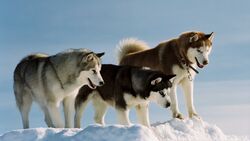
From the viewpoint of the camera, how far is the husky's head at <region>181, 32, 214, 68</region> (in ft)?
52.4

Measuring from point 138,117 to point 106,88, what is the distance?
1280 mm

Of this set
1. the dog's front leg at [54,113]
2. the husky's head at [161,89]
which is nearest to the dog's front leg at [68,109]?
the dog's front leg at [54,113]

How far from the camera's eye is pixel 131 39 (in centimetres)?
1969

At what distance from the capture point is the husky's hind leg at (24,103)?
1527cm

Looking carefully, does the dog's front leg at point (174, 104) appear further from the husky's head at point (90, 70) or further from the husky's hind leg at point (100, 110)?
the husky's head at point (90, 70)

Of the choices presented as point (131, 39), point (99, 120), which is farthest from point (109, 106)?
point (131, 39)

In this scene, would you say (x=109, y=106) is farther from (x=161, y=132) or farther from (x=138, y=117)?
(x=161, y=132)

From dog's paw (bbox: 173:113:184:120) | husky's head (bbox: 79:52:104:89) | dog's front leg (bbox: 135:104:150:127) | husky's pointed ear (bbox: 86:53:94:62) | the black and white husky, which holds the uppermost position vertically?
husky's pointed ear (bbox: 86:53:94:62)

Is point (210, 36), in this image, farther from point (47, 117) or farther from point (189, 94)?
point (47, 117)

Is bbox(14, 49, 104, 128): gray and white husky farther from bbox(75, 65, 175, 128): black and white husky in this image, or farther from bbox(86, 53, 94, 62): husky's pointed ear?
bbox(75, 65, 175, 128): black and white husky

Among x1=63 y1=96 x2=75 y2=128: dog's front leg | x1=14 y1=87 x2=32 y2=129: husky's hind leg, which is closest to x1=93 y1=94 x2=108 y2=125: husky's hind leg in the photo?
x1=63 y1=96 x2=75 y2=128: dog's front leg

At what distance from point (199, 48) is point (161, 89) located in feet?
9.20

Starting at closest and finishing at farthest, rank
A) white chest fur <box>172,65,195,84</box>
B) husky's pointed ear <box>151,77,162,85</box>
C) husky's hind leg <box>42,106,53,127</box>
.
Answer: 1. husky's pointed ear <box>151,77,162,85</box>
2. husky's hind leg <box>42,106,53,127</box>
3. white chest fur <box>172,65,195,84</box>

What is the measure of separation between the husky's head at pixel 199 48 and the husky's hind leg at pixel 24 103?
16.1 ft
